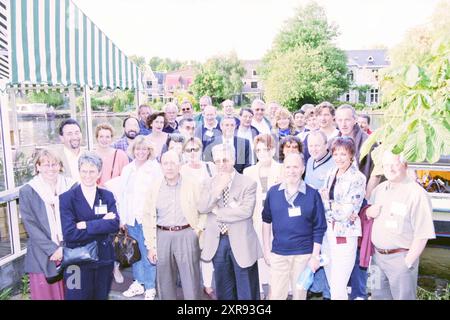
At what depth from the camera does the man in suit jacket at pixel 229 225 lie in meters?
2.58

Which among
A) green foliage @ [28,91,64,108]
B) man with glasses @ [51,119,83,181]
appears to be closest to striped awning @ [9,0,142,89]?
man with glasses @ [51,119,83,181]

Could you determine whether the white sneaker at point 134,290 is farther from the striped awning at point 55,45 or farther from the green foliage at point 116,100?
the green foliage at point 116,100

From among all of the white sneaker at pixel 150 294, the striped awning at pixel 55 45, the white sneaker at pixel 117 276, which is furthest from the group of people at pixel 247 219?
the striped awning at pixel 55 45

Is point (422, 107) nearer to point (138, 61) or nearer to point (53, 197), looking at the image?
point (53, 197)

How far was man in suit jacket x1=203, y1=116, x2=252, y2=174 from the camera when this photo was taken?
138 inches

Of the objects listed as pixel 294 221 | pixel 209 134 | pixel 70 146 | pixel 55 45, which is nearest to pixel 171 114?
pixel 209 134

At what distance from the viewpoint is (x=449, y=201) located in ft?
13.3

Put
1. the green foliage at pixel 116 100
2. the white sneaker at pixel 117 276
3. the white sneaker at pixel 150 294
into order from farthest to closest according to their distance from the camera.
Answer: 1. the green foliage at pixel 116 100
2. the white sneaker at pixel 117 276
3. the white sneaker at pixel 150 294

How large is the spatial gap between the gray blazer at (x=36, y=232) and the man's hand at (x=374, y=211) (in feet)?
6.78

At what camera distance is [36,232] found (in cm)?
268

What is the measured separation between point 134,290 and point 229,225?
993 millimetres

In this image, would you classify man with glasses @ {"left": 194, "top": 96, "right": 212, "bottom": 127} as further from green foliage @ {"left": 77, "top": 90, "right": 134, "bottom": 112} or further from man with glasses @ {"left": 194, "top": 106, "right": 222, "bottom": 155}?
green foliage @ {"left": 77, "top": 90, "right": 134, "bottom": 112}

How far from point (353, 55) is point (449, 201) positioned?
1.75m
